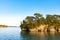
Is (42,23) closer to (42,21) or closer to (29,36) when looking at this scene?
(42,21)

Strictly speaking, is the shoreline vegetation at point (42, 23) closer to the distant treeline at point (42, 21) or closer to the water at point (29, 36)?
the distant treeline at point (42, 21)

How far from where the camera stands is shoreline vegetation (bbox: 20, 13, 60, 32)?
4171 inches

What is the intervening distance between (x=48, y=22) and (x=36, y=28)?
34.2 ft

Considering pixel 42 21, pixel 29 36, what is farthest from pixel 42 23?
pixel 29 36

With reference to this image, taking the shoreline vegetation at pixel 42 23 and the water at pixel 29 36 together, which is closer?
the water at pixel 29 36

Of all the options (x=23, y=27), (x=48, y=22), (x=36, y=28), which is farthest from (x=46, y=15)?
(x=23, y=27)

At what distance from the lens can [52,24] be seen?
107688 millimetres

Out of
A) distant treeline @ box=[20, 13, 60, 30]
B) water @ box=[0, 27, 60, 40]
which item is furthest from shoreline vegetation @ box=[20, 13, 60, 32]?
water @ box=[0, 27, 60, 40]

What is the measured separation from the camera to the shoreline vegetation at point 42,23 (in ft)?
348

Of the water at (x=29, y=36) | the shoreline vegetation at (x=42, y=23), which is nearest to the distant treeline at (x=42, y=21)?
the shoreline vegetation at (x=42, y=23)

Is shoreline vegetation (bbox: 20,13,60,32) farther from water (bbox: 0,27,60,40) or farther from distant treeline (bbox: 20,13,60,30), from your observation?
water (bbox: 0,27,60,40)

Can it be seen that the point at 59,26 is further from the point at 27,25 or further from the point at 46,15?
the point at 27,25

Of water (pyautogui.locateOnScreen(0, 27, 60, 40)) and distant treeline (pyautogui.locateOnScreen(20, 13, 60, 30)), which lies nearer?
water (pyautogui.locateOnScreen(0, 27, 60, 40))

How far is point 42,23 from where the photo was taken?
353 feet
